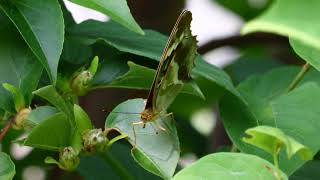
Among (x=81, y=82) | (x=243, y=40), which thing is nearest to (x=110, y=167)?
(x=81, y=82)

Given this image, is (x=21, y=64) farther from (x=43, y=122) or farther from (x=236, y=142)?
(x=236, y=142)

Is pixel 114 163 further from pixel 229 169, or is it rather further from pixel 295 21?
pixel 295 21

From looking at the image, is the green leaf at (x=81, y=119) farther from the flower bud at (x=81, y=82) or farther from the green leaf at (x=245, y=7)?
the green leaf at (x=245, y=7)

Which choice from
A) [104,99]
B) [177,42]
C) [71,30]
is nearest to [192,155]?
[104,99]

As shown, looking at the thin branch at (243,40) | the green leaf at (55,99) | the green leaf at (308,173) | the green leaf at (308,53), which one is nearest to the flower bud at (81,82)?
the green leaf at (55,99)

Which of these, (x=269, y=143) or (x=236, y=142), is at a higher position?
(x=269, y=143)

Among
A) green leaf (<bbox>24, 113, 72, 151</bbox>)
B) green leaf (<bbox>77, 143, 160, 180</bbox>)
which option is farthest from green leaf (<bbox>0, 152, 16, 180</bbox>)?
green leaf (<bbox>77, 143, 160, 180</bbox>)

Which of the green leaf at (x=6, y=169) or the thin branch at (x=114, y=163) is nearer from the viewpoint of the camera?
the green leaf at (x=6, y=169)
